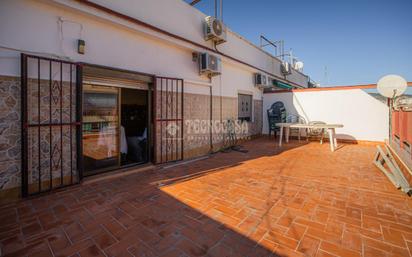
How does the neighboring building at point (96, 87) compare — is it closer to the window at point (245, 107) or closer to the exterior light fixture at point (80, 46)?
the exterior light fixture at point (80, 46)

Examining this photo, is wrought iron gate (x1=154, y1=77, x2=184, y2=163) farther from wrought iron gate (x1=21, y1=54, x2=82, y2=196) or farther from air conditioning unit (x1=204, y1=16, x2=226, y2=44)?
air conditioning unit (x1=204, y1=16, x2=226, y2=44)

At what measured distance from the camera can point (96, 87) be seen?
11.4ft

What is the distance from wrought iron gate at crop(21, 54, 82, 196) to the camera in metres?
2.61

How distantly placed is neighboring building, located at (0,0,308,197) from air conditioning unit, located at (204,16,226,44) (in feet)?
0.52

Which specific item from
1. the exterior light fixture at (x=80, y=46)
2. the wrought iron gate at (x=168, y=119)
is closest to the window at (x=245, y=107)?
the wrought iron gate at (x=168, y=119)

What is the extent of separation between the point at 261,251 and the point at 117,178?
288cm

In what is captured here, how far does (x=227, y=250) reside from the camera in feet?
5.33

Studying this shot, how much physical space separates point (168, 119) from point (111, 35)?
2.03 metres

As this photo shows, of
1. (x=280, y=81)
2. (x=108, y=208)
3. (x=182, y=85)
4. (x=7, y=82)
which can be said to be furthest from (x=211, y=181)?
(x=280, y=81)

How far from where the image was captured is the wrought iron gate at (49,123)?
2611 millimetres

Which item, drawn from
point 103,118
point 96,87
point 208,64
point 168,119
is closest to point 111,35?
point 96,87

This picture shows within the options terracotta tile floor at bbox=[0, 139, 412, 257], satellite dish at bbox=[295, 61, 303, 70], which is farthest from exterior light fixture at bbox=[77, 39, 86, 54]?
satellite dish at bbox=[295, 61, 303, 70]

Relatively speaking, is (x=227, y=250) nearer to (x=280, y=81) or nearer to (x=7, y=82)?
(x=7, y=82)

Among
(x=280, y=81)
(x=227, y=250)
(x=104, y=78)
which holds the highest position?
(x=280, y=81)
